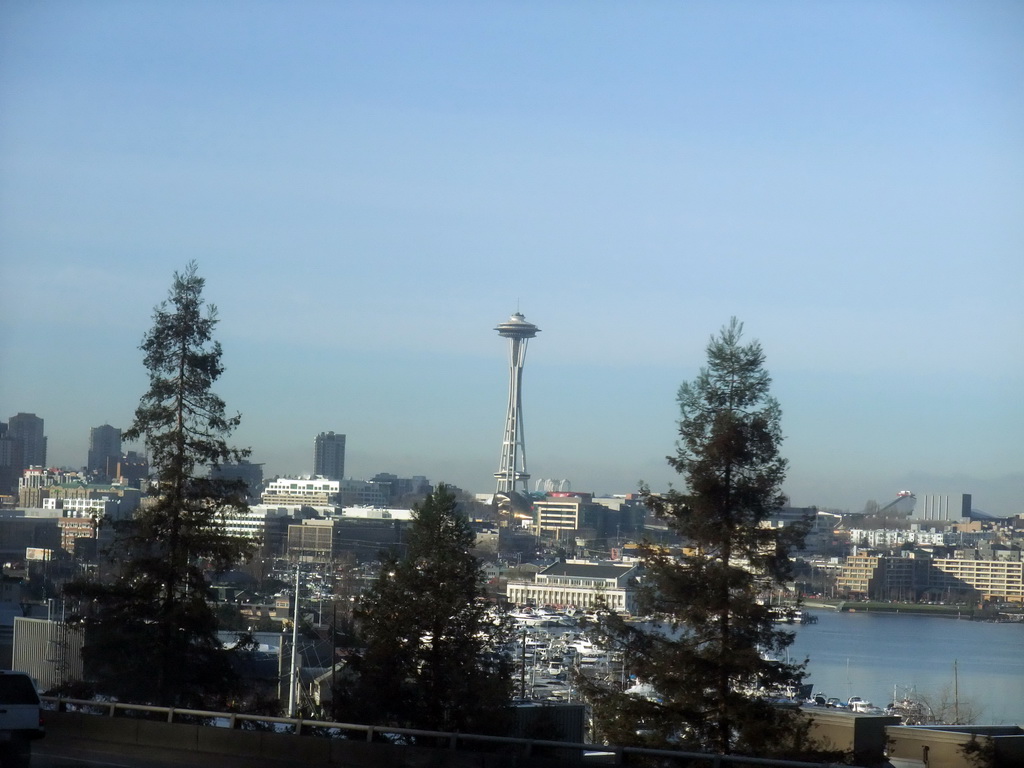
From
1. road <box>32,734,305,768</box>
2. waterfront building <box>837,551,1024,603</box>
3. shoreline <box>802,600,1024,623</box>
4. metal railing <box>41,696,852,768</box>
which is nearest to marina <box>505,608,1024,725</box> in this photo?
shoreline <box>802,600,1024,623</box>

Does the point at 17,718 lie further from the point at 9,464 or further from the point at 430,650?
the point at 9,464

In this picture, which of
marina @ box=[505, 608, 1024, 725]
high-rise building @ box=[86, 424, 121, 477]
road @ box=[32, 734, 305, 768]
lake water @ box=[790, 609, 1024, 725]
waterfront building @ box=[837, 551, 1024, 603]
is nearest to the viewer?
road @ box=[32, 734, 305, 768]

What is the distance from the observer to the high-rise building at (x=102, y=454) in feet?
273

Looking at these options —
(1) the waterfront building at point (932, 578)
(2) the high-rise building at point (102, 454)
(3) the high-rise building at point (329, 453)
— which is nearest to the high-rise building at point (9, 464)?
(2) the high-rise building at point (102, 454)

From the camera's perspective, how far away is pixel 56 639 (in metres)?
21.8

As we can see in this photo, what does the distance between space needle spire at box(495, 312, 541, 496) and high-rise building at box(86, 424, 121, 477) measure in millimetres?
67082

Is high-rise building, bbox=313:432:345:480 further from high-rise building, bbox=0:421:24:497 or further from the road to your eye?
the road

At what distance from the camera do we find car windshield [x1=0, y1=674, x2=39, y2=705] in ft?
27.5

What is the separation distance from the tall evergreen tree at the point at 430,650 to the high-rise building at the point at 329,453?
595 ft

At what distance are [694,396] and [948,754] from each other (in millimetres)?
4160

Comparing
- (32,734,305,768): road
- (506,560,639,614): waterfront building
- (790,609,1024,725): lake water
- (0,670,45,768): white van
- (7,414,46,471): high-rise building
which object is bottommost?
(790,609,1024,725): lake water

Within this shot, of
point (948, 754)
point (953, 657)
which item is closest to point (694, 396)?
point (948, 754)

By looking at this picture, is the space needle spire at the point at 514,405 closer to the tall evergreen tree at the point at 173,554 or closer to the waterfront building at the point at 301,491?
the waterfront building at the point at 301,491

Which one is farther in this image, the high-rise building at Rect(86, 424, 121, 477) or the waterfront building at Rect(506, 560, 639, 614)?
the high-rise building at Rect(86, 424, 121, 477)
